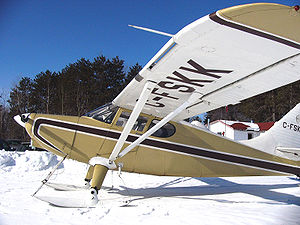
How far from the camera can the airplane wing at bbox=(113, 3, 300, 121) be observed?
217cm

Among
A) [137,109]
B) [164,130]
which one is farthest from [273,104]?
[137,109]

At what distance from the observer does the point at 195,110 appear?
17.3 ft

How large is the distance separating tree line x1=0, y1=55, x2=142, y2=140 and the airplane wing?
21.4m

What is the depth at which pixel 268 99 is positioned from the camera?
30.2 metres

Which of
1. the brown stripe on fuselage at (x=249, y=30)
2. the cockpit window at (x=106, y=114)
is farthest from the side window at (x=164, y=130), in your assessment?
the brown stripe on fuselage at (x=249, y=30)

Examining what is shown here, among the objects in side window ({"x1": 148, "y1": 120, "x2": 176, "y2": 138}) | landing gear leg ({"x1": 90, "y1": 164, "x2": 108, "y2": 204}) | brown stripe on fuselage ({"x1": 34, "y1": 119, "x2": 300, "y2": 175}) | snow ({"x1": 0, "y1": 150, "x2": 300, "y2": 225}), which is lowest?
snow ({"x1": 0, "y1": 150, "x2": 300, "y2": 225})

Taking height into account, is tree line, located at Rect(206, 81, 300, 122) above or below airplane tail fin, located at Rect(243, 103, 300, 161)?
above

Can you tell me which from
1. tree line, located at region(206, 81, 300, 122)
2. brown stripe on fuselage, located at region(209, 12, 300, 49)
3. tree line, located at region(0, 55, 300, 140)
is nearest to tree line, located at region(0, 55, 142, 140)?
tree line, located at region(0, 55, 300, 140)

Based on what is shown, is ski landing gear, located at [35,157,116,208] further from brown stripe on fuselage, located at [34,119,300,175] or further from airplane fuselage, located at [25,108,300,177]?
brown stripe on fuselage, located at [34,119,300,175]

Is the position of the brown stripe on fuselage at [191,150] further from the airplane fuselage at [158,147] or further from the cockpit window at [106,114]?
the cockpit window at [106,114]

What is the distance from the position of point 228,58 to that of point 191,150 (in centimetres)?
291

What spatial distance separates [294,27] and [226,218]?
2.79 meters

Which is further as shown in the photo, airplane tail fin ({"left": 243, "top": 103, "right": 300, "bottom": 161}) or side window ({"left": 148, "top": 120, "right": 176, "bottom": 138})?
airplane tail fin ({"left": 243, "top": 103, "right": 300, "bottom": 161})

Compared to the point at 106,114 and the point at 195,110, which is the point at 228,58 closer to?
the point at 195,110
